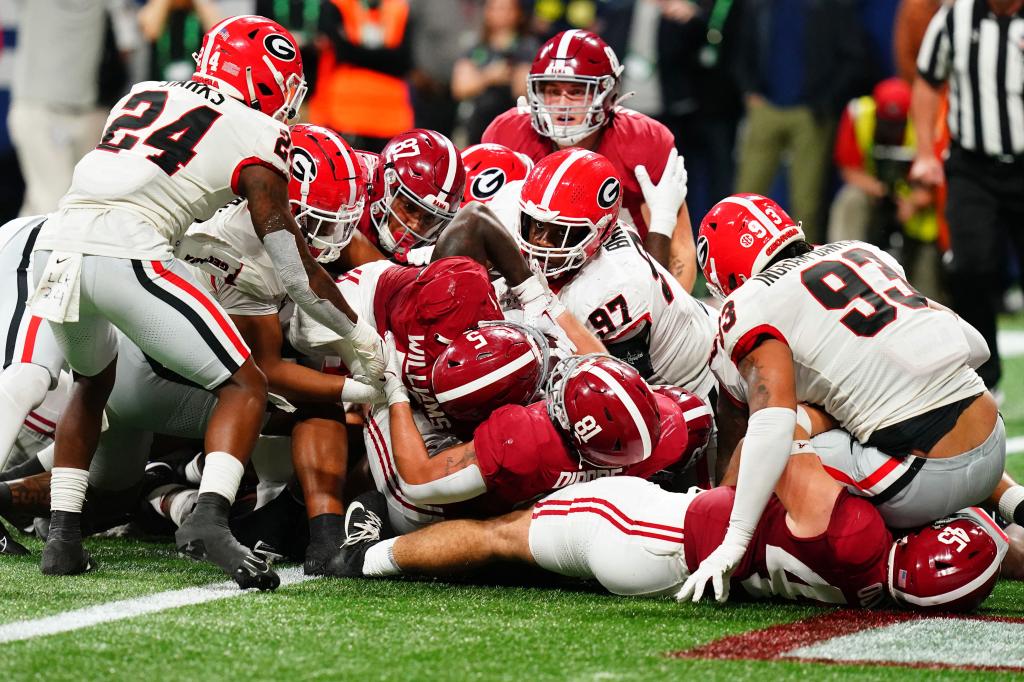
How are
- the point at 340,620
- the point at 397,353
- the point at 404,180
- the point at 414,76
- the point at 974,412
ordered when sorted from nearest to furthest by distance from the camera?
the point at 340,620, the point at 974,412, the point at 397,353, the point at 404,180, the point at 414,76

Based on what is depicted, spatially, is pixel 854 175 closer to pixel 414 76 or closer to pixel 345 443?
pixel 414 76

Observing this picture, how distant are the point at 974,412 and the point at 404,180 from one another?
2.17 m

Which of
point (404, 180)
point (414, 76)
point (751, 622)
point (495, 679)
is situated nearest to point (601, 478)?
point (751, 622)

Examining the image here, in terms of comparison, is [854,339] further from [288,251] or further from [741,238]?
[288,251]

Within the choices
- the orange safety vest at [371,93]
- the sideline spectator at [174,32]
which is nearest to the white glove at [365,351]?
the orange safety vest at [371,93]

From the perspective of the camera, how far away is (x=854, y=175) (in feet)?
34.9

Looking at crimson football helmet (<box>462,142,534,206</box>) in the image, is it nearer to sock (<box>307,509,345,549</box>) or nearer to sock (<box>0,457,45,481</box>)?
sock (<box>307,509,345,549</box>)

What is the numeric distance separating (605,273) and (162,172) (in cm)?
152

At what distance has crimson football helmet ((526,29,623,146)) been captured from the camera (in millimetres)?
5852

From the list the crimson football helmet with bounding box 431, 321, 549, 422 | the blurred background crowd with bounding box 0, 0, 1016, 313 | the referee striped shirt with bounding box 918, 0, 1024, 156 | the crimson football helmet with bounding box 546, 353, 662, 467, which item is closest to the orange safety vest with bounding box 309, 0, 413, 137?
the blurred background crowd with bounding box 0, 0, 1016, 313

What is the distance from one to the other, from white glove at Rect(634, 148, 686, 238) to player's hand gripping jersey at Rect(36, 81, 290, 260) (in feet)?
6.39

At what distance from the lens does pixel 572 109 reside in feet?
19.2

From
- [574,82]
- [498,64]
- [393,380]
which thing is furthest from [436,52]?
[393,380]

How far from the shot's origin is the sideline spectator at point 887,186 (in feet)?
33.5
